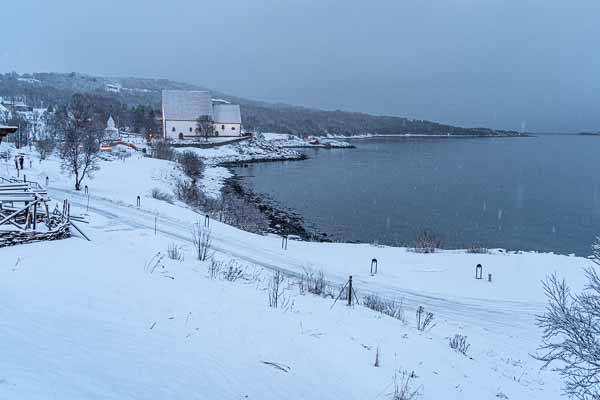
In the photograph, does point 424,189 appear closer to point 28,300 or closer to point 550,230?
point 550,230

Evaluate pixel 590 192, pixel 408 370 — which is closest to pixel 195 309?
pixel 408 370

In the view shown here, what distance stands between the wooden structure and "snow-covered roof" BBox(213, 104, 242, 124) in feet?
248

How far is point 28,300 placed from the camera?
6.74m

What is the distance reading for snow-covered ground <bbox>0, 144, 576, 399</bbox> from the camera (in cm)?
501

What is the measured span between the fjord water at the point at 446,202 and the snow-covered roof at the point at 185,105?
80.7 feet

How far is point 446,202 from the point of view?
133ft

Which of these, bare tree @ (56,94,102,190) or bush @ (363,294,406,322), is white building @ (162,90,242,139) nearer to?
bare tree @ (56,94,102,190)

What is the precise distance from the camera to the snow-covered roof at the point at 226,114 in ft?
289

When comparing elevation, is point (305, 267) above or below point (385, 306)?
below

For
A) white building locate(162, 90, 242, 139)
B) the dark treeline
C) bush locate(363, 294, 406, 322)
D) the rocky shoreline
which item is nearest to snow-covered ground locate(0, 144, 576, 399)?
bush locate(363, 294, 406, 322)

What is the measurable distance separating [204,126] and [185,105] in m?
6.43

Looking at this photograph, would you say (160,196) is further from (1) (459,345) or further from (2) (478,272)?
(1) (459,345)

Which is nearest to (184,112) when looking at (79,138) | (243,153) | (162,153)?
(243,153)

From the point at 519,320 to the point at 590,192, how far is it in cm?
4212
